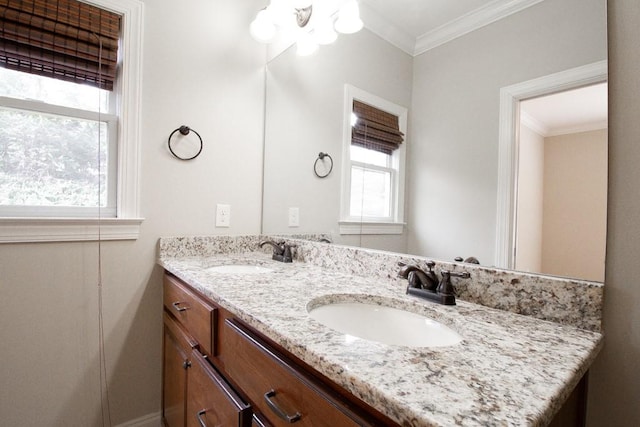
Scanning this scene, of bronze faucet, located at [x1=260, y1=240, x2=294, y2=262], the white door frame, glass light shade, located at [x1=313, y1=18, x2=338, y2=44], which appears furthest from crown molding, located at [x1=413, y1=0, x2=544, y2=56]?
bronze faucet, located at [x1=260, y1=240, x2=294, y2=262]

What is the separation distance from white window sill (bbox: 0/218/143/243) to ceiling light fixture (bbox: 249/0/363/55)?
126cm

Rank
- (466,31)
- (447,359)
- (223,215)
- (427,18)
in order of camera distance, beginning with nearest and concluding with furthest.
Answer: (447,359) < (466,31) < (427,18) < (223,215)

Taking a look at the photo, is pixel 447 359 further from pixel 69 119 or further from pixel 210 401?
pixel 69 119

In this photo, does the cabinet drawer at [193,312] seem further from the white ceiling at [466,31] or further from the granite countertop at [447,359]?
the white ceiling at [466,31]

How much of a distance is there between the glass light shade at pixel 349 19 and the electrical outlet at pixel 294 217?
96 centimetres

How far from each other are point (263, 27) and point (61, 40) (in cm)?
94

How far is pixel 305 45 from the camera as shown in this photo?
67.8 inches

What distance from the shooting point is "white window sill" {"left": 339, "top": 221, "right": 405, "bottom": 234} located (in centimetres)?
119

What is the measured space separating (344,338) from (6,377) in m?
1.53

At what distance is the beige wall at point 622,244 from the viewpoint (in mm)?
659

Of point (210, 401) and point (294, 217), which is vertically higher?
point (294, 217)

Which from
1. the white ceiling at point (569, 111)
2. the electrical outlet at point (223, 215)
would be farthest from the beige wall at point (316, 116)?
the white ceiling at point (569, 111)

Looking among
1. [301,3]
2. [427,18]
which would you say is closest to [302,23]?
[301,3]

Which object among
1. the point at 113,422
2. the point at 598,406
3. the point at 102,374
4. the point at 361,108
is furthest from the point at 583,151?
the point at 113,422
